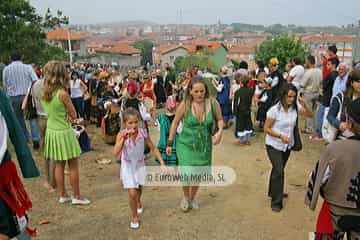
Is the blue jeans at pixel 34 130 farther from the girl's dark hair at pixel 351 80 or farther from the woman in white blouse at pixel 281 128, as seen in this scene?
the girl's dark hair at pixel 351 80

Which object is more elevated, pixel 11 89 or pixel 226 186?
pixel 11 89

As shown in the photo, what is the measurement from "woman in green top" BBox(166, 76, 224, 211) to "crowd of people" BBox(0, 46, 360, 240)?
1cm

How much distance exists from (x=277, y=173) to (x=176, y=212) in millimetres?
1371

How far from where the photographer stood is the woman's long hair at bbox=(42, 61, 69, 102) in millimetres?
4215

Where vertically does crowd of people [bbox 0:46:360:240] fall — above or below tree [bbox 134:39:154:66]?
above

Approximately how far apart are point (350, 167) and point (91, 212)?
3.26 metres

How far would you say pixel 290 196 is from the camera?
201 inches

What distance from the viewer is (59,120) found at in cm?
440

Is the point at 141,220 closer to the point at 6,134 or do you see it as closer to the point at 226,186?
the point at 226,186

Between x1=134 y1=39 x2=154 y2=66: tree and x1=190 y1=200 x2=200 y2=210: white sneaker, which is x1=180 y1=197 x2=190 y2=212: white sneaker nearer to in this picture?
x1=190 y1=200 x2=200 y2=210: white sneaker

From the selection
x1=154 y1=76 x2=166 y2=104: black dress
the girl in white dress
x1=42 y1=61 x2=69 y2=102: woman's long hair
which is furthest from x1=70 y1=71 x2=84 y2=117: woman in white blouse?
the girl in white dress

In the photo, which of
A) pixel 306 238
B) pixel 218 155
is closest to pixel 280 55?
pixel 218 155

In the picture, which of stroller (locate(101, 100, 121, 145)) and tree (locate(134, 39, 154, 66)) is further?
tree (locate(134, 39, 154, 66))

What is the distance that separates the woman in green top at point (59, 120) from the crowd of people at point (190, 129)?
1 centimetres
